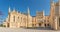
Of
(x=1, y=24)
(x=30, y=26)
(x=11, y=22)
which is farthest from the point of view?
(x=30, y=26)

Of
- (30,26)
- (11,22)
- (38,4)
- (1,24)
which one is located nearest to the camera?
(38,4)

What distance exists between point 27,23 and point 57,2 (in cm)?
138

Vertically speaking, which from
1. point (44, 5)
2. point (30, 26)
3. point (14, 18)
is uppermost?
point (44, 5)

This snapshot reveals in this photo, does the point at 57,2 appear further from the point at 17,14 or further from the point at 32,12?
the point at 17,14

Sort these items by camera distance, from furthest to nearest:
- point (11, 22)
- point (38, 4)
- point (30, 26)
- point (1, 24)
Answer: point (30, 26), point (11, 22), point (1, 24), point (38, 4)

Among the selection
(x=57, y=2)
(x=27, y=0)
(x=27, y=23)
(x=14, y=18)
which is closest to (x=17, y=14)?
(x=14, y=18)

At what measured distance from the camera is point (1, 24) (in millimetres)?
4074

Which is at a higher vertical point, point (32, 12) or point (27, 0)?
point (27, 0)

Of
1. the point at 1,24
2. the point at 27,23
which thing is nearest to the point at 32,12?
the point at 27,23

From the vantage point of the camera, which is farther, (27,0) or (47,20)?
(47,20)

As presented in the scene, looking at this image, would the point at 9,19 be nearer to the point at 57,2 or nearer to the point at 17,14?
the point at 17,14

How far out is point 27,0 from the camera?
3.73 m

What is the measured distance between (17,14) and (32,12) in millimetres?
561

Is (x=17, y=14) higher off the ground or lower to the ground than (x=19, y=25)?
higher
